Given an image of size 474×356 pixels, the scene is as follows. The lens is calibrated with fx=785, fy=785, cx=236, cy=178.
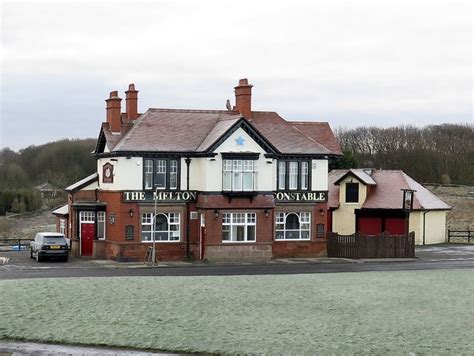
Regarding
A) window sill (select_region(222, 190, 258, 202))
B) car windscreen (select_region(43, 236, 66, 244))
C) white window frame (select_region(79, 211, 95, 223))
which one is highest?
window sill (select_region(222, 190, 258, 202))

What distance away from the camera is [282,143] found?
154 feet

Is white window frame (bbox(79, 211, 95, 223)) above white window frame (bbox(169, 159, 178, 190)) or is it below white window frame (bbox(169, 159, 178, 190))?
below

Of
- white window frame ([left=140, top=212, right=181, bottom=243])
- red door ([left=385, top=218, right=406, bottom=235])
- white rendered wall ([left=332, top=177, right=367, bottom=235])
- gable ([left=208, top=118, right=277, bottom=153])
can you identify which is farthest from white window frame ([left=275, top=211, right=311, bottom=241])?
white rendered wall ([left=332, top=177, right=367, bottom=235])

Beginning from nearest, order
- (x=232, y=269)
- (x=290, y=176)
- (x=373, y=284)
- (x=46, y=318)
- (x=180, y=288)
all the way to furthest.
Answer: (x=46, y=318) < (x=180, y=288) < (x=373, y=284) < (x=232, y=269) < (x=290, y=176)

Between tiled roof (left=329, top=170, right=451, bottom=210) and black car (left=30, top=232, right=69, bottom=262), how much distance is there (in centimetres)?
2269

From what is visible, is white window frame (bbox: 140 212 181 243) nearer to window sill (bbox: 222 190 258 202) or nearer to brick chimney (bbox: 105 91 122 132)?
window sill (bbox: 222 190 258 202)

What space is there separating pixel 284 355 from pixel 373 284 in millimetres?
12148

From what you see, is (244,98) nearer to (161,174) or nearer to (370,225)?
(161,174)

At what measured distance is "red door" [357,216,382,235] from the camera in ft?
186

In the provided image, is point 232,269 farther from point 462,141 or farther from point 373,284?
point 462,141

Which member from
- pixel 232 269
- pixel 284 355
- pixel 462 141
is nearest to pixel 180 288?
pixel 284 355

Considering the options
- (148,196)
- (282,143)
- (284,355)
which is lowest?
(284,355)

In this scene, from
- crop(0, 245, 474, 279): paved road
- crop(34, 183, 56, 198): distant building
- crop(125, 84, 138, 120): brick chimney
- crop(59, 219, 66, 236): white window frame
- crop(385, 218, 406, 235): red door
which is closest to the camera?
crop(0, 245, 474, 279): paved road

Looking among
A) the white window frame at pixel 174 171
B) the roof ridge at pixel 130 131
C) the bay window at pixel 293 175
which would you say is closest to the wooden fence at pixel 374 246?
the bay window at pixel 293 175
